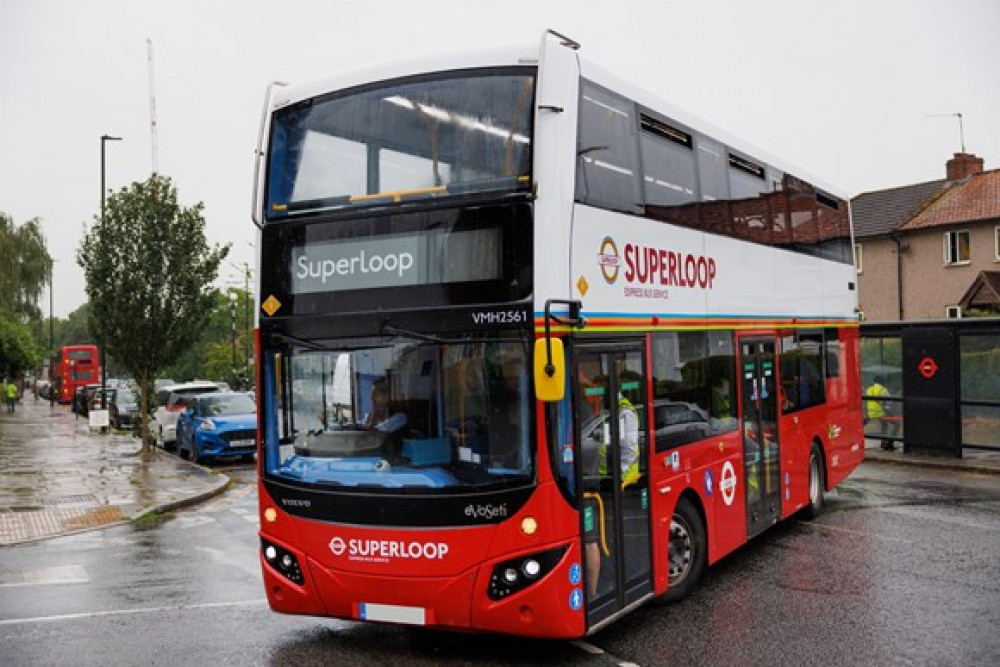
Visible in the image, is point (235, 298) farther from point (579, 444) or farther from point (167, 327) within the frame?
point (579, 444)

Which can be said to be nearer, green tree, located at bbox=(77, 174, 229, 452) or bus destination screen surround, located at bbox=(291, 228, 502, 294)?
bus destination screen surround, located at bbox=(291, 228, 502, 294)

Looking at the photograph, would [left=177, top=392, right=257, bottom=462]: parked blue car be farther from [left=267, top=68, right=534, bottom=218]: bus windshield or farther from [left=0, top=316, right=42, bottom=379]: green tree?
[left=0, top=316, right=42, bottom=379]: green tree

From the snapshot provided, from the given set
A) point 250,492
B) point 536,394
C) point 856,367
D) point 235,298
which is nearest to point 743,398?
point 536,394

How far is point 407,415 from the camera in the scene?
21.1ft

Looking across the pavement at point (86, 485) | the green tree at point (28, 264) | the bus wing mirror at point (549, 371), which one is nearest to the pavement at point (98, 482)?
the pavement at point (86, 485)

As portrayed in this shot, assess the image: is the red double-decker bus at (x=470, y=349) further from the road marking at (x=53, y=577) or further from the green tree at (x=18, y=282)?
the green tree at (x=18, y=282)

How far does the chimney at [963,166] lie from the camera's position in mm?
44344

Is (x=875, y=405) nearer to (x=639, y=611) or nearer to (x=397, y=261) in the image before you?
(x=639, y=611)

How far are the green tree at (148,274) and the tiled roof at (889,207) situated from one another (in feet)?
98.7

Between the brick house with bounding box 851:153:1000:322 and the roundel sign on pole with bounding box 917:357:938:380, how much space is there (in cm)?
2030

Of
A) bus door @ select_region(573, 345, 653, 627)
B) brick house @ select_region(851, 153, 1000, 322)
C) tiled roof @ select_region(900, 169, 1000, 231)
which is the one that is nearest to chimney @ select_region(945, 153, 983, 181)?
brick house @ select_region(851, 153, 1000, 322)

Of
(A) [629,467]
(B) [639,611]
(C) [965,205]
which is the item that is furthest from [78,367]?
(A) [629,467]

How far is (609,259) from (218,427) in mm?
16796

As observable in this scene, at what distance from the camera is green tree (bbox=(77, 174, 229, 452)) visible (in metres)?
22.0
